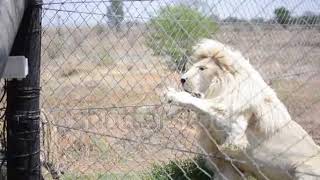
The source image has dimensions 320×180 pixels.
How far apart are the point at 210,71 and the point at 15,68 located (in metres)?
1.31

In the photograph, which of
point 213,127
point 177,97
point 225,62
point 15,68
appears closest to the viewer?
point 15,68

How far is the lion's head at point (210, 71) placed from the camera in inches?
111

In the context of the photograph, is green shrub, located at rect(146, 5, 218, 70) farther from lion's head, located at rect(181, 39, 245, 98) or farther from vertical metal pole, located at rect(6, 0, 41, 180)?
vertical metal pole, located at rect(6, 0, 41, 180)

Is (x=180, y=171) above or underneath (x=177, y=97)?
underneath

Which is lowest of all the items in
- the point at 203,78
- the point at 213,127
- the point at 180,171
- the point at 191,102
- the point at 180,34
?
the point at 180,171

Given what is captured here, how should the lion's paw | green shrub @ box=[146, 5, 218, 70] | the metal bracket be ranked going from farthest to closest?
green shrub @ box=[146, 5, 218, 70] → the lion's paw → the metal bracket

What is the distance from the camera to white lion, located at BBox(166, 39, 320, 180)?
2.67 metres

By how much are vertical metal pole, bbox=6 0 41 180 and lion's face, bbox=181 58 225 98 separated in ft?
3.59

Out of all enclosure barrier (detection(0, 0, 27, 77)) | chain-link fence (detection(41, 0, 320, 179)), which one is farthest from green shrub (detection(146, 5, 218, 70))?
enclosure barrier (detection(0, 0, 27, 77))

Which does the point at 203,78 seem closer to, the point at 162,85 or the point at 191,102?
the point at 191,102

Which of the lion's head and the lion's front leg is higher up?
the lion's head

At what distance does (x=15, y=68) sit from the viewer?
1.80 metres

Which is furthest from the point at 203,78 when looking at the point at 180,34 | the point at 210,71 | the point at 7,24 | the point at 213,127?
the point at 7,24

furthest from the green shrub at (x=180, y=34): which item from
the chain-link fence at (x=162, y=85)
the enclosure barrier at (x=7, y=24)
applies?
the enclosure barrier at (x=7, y=24)
